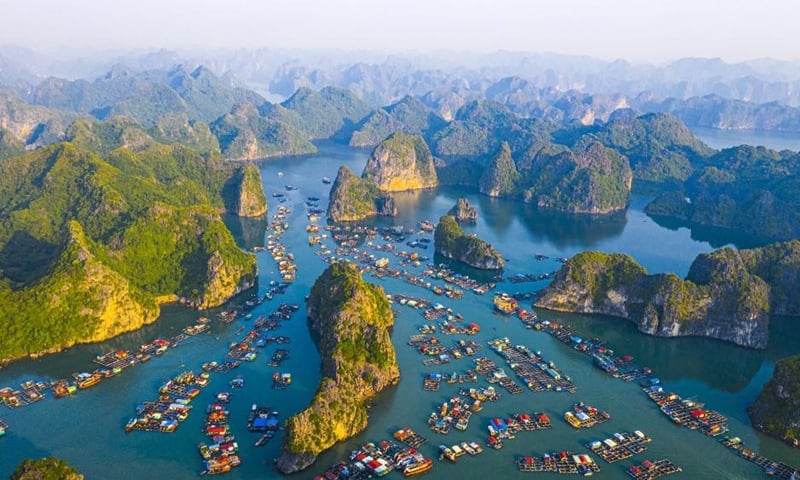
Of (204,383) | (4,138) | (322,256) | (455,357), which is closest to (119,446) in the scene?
(204,383)

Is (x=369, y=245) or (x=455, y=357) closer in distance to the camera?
(x=455, y=357)

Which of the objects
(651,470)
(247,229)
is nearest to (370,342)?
(651,470)

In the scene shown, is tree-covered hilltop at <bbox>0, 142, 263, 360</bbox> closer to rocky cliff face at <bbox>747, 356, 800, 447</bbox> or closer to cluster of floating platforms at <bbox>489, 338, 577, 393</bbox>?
cluster of floating platforms at <bbox>489, 338, 577, 393</bbox>

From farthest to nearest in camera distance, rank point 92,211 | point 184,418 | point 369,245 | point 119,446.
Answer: point 369,245 < point 92,211 < point 184,418 < point 119,446

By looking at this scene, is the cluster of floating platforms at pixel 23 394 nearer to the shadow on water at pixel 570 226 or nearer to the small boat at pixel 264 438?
the small boat at pixel 264 438

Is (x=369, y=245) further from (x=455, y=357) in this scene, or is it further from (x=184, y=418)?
(x=184, y=418)

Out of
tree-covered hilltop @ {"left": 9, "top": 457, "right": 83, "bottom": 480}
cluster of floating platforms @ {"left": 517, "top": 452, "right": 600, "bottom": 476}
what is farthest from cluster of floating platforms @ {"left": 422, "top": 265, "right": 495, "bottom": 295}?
tree-covered hilltop @ {"left": 9, "top": 457, "right": 83, "bottom": 480}

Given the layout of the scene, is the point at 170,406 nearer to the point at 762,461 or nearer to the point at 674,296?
the point at 762,461

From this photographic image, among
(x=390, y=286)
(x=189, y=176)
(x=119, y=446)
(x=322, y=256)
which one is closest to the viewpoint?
(x=119, y=446)
